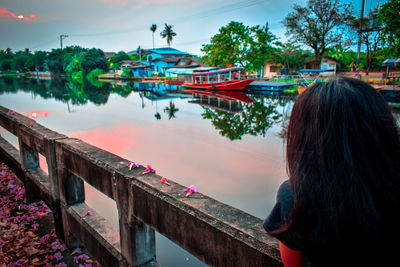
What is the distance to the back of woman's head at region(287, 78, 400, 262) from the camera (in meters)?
0.85

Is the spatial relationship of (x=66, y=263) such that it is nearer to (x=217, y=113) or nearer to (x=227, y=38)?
(x=217, y=113)

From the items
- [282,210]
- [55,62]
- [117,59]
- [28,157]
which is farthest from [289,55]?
[55,62]

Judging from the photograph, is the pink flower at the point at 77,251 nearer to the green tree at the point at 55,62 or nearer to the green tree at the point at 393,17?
the green tree at the point at 393,17

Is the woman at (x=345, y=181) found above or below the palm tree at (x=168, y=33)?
below

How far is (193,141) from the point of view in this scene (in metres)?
11.6

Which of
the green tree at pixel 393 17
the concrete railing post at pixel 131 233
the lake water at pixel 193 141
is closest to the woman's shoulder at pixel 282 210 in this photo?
the lake water at pixel 193 141

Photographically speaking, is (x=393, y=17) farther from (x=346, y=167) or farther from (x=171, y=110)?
(x=346, y=167)

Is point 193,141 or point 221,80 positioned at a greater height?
Result: point 221,80

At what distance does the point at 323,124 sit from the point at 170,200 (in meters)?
1.02

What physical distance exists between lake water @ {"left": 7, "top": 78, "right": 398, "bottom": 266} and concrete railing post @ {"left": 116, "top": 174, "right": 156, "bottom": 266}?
3.76 ft

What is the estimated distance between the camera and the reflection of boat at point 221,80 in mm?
29141

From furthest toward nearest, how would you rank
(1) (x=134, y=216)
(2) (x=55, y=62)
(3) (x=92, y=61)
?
(2) (x=55, y=62) → (3) (x=92, y=61) → (1) (x=134, y=216)

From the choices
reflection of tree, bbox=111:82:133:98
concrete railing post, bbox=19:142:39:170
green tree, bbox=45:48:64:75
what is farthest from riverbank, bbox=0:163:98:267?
green tree, bbox=45:48:64:75

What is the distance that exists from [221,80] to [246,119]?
1637 centimetres
